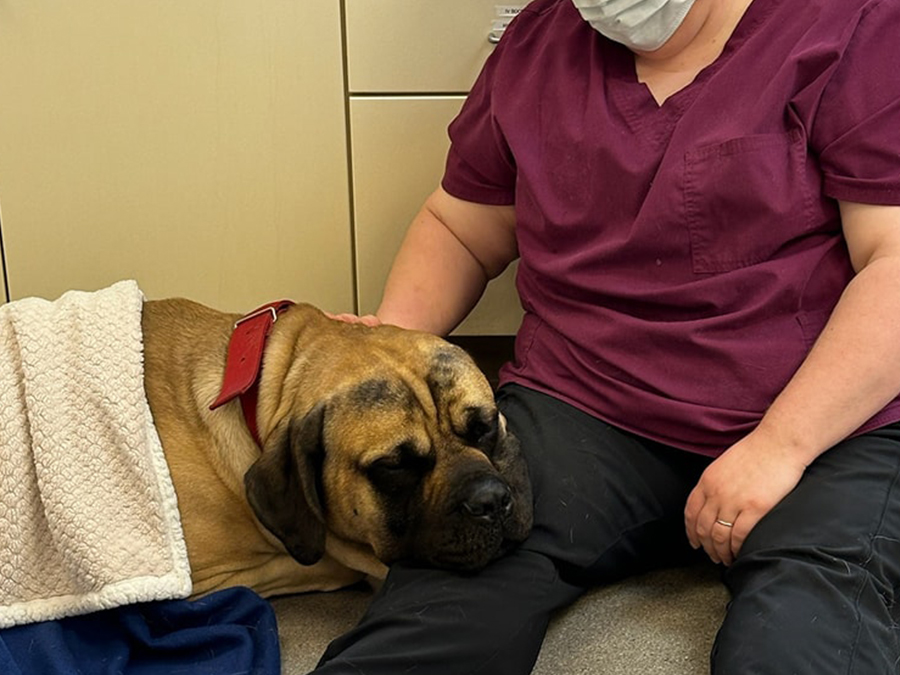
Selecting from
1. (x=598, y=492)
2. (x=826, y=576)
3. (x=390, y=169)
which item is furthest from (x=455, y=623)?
(x=390, y=169)

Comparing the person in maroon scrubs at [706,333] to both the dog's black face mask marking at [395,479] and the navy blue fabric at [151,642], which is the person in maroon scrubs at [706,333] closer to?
the dog's black face mask marking at [395,479]

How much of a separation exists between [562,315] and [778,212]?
11.0 inches

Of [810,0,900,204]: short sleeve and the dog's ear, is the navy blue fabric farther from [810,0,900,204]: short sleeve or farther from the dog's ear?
[810,0,900,204]: short sleeve

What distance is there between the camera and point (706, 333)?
114cm

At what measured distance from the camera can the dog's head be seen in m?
1.04

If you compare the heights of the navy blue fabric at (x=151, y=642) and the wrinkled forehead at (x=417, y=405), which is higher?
the wrinkled forehead at (x=417, y=405)

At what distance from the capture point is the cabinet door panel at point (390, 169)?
161 centimetres

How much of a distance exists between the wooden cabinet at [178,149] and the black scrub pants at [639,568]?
0.61 m

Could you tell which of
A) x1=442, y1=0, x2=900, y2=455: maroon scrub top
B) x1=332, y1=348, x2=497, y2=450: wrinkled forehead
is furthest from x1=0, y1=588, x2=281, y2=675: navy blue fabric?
x1=442, y1=0, x2=900, y2=455: maroon scrub top

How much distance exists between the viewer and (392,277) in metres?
1.45

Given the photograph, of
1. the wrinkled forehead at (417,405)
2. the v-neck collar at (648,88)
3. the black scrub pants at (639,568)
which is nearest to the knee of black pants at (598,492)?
the black scrub pants at (639,568)

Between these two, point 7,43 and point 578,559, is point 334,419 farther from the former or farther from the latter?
point 7,43

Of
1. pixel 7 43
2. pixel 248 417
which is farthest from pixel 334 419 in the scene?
pixel 7 43

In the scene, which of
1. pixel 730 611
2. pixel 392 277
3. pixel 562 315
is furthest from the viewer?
pixel 392 277
